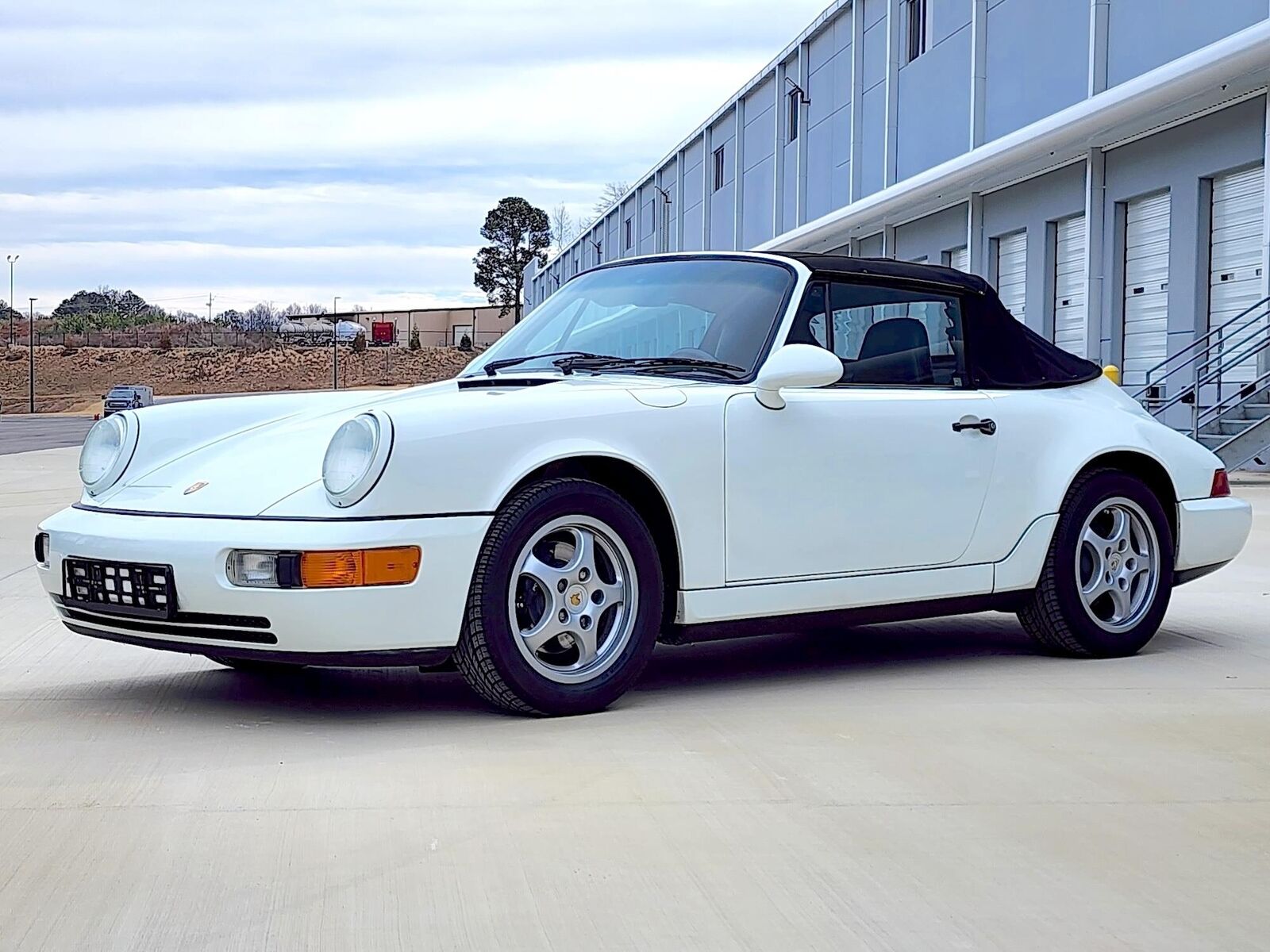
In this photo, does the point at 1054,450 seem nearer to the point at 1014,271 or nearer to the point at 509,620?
the point at 509,620

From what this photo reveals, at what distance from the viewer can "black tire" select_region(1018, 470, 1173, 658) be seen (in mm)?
5395

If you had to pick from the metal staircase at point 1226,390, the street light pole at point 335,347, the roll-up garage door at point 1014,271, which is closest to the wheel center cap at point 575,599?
the metal staircase at point 1226,390

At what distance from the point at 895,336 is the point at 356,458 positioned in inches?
82.3

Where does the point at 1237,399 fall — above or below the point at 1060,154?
below

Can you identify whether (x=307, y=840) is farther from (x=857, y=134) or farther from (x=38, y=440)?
(x=38, y=440)

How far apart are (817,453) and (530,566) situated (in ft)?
3.47

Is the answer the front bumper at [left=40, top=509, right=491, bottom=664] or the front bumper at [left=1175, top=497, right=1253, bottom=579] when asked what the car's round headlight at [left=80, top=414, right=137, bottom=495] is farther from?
the front bumper at [left=1175, top=497, right=1253, bottom=579]

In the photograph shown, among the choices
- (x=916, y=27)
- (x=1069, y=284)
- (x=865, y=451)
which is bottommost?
(x=865, y=451)

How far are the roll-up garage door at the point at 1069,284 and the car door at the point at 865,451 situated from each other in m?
16.2

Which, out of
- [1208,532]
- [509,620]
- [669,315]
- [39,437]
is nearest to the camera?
[509,620]

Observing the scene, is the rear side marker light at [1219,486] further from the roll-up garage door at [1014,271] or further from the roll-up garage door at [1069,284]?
the roll-up garage door at [1014,271]

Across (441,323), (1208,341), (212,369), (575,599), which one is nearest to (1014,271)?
(1208,341)

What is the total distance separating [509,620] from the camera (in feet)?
13.7

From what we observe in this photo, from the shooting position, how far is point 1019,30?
21656 mm
